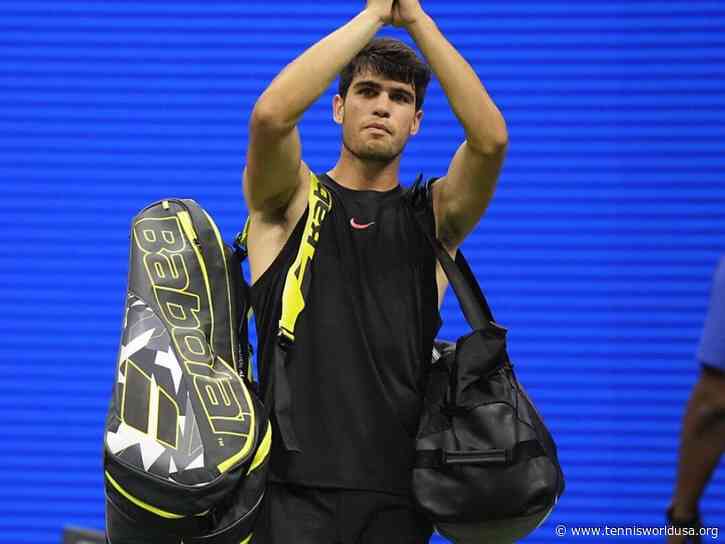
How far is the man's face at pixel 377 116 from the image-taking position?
295cm

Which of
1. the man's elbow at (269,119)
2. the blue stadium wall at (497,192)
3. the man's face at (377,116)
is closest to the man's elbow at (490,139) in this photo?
the man's face at (377,116)

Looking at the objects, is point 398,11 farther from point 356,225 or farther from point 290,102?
point 356,225

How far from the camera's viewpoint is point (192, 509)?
2465 millimetres

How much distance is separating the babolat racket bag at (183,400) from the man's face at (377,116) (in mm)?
412

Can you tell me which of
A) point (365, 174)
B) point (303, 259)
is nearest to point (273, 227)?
point (303, 259)

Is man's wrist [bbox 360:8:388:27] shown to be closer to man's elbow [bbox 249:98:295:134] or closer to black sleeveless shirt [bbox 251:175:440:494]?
man's elbow [bbox 249:98:295:134]

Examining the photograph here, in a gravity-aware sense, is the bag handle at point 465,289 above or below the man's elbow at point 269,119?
below

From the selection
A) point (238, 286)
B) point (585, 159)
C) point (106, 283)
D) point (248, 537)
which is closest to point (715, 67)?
point (585, 159)

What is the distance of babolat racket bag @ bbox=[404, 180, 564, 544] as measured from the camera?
107 inches

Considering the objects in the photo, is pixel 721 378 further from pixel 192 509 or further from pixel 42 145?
pixel 42 145

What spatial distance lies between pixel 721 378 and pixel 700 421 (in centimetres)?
9

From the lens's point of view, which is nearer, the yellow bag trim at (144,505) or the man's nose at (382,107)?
the yellow bag trim at (144,505)

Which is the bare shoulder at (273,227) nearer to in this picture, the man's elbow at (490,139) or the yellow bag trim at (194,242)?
the yellow bag trim at (194,242)

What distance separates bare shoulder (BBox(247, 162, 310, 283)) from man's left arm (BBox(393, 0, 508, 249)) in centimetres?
35
